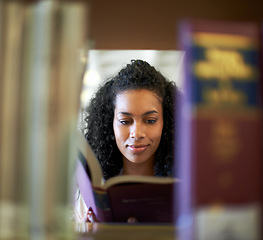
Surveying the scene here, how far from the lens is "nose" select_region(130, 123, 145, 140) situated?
42.6 inches

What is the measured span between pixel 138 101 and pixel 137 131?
9cm

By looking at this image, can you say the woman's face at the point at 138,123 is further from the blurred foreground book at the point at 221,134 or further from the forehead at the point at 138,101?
the blurred foreground book at the point at 221,134

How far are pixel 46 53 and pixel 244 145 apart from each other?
0.31 meters

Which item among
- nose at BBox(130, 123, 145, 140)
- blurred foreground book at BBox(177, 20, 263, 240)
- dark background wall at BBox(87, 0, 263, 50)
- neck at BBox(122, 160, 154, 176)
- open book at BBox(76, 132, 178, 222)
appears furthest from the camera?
neck at BBox(122, 160, 154, 176)

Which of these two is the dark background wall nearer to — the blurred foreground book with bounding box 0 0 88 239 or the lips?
the blurred foreground book with bounding box 0 0 88 239

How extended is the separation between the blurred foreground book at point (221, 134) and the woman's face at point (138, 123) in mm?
598

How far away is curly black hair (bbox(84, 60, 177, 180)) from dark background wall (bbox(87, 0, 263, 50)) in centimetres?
51

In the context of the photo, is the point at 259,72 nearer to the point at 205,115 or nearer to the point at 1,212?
the point at 205,115

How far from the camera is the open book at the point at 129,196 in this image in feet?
2.47

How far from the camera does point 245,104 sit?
0.47m

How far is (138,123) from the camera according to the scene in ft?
3.53


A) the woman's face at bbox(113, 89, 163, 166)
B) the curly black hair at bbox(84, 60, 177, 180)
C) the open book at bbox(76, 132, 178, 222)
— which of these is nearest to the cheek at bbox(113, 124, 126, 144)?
the woman's face at bbox(113, 89, 163, 166)

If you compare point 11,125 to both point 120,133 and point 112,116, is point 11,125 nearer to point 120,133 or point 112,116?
point 120,133

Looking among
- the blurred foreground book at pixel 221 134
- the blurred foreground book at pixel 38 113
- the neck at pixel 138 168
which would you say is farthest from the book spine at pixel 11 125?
the neck at pixel 138 168
